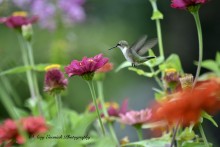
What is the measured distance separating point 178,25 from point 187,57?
415mm

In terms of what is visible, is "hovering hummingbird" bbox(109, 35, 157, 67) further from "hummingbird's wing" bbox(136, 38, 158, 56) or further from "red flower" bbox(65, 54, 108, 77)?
"red flower" bbox(65, 54, 108, 77)

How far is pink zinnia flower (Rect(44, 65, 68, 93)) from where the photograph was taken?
969mm

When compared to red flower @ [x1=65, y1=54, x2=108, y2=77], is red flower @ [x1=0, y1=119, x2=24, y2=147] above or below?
below

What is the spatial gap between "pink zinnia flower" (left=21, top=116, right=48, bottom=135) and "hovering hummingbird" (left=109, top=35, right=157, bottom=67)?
0.33 meters

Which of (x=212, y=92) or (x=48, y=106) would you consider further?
(x=48, y=106)

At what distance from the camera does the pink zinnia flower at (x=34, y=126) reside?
655 mm

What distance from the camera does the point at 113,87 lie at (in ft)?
12.8

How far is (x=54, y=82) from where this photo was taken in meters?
0.97

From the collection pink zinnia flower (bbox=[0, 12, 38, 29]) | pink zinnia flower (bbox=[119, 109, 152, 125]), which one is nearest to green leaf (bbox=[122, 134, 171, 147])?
pink zinnia flower (bbox=[119, 109, 152, 125])

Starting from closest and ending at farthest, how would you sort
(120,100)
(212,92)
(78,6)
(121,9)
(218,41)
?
(212,92), (78,6), (120,100), (218,41), (121,9)

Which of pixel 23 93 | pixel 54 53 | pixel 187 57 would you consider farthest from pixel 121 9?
pixel 54 53

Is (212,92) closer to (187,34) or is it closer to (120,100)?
(120,100)

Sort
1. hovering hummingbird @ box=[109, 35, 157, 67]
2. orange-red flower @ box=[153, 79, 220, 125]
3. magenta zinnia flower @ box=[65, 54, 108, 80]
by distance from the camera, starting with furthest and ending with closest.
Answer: hovering hummingbird @ box=[109, 35, 157, 67]
magenta zinnia flower @ box=[65, 54, 108, 80]
orange-red flower @ box=[153, 79, 220, 125]

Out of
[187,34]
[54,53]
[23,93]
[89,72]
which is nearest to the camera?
[89,72]
